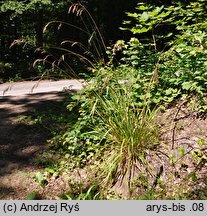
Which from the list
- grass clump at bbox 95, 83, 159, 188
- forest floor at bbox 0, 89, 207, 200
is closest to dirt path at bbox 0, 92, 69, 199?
forest floor at bbox 0, 89, 207, 200

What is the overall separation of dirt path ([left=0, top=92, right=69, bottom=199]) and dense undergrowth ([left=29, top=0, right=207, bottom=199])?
0.34m

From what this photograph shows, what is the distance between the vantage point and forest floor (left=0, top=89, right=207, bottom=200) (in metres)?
3.79

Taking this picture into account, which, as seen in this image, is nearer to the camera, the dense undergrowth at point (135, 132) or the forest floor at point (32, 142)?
the dense undergrowth at point (135, 132)

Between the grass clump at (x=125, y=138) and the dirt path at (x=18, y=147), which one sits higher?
the grass clump at (x=125, y=138)

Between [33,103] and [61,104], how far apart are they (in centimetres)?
63

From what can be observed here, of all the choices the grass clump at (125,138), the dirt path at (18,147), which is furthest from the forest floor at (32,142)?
the grass clump at (125,138)

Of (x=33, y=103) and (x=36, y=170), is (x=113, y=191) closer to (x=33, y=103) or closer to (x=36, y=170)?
(x=36, y=170)

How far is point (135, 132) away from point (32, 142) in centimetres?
169

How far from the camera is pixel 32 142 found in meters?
4.66

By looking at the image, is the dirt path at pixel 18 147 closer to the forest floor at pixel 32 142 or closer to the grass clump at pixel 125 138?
the forest floor at pixel 32 142

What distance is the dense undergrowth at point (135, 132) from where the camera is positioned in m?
3.57

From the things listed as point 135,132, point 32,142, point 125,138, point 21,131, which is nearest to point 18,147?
point 32,142

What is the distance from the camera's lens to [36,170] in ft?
13.4

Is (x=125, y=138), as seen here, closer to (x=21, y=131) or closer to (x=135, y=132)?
(x=135, y=132)
